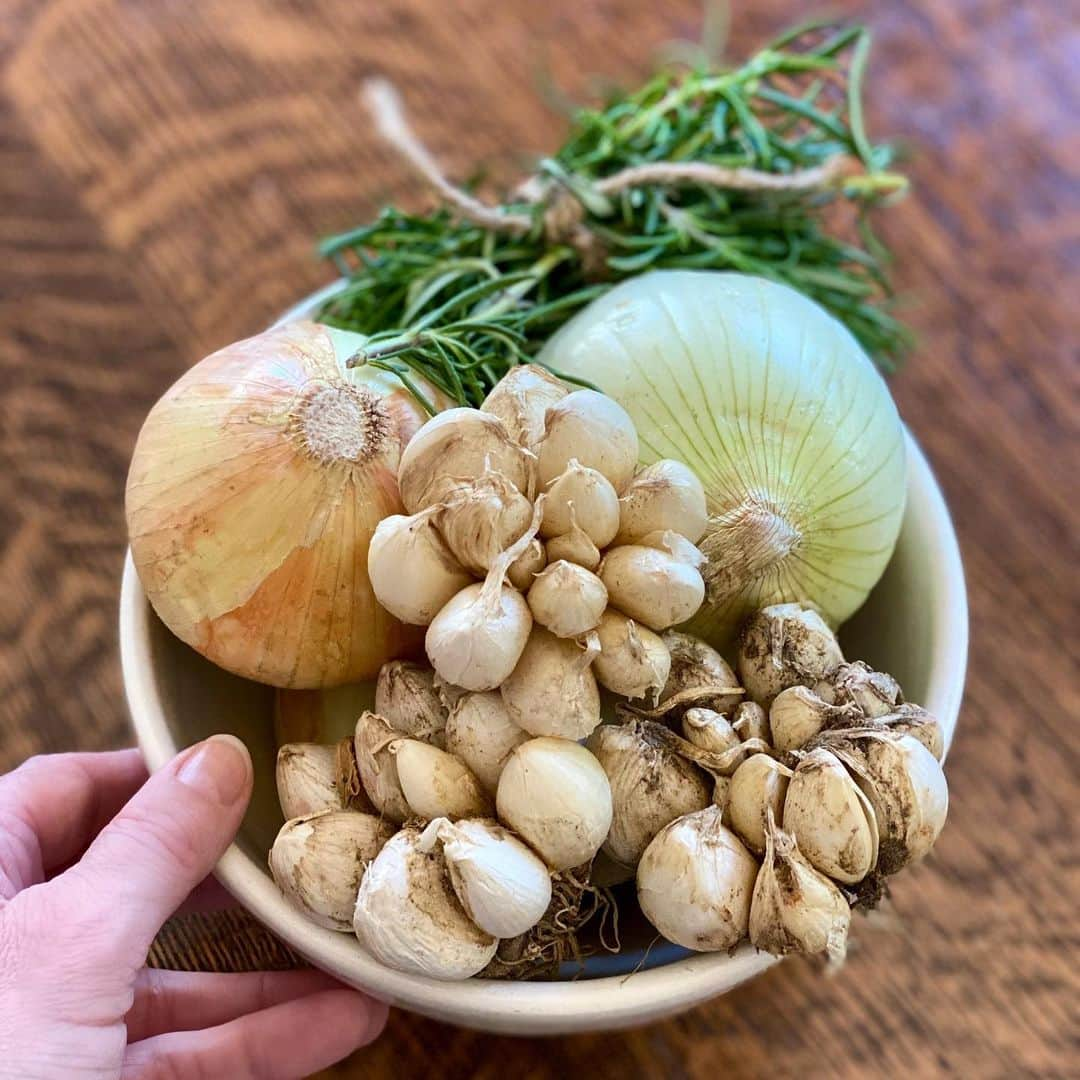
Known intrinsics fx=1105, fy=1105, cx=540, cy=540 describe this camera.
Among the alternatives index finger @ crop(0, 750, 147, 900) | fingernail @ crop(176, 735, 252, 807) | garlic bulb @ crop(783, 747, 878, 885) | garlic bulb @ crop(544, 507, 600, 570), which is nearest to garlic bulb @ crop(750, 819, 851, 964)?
garlic bulb @ crop(783, 747, 878, 885)

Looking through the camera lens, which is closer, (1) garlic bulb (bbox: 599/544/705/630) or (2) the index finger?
(1) garlic bulb (bbox: 599/544/705/630)

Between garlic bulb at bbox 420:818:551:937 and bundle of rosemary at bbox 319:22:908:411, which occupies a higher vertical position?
bundle of rosemary at bbox 319:22:908:411

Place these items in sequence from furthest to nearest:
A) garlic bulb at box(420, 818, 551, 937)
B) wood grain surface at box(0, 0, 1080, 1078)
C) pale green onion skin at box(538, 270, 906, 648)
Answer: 1. wood grain surface at box(0, 0, 1080, 1078)
2. pale green onion skin at box(538, 270, 906, 648)
3. garlic bulb at box(420, 818, 551, 937)

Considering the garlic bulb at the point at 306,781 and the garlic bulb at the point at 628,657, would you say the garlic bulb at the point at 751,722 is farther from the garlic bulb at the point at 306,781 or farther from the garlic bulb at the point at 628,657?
the garlic bulb at the point at 306,781

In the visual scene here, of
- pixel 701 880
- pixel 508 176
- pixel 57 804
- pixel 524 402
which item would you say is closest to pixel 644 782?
pixel 701 880

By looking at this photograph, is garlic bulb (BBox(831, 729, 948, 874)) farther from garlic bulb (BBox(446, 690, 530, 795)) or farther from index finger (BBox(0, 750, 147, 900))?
index finger (BBox(0, 750, 147, 900))

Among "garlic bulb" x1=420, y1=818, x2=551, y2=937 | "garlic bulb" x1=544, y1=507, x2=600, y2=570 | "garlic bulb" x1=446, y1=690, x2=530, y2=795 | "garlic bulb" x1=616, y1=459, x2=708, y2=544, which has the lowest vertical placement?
"garlic bulb" x1=420, y1=818, x2=551, y2=937

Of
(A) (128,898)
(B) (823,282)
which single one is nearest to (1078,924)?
(B) (823,282)

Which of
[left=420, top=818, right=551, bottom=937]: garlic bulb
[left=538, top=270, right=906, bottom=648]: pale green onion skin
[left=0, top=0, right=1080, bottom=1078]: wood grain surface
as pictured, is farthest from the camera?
[left=0, top=0, right=1080, bottom=1078]: wood grain surface
